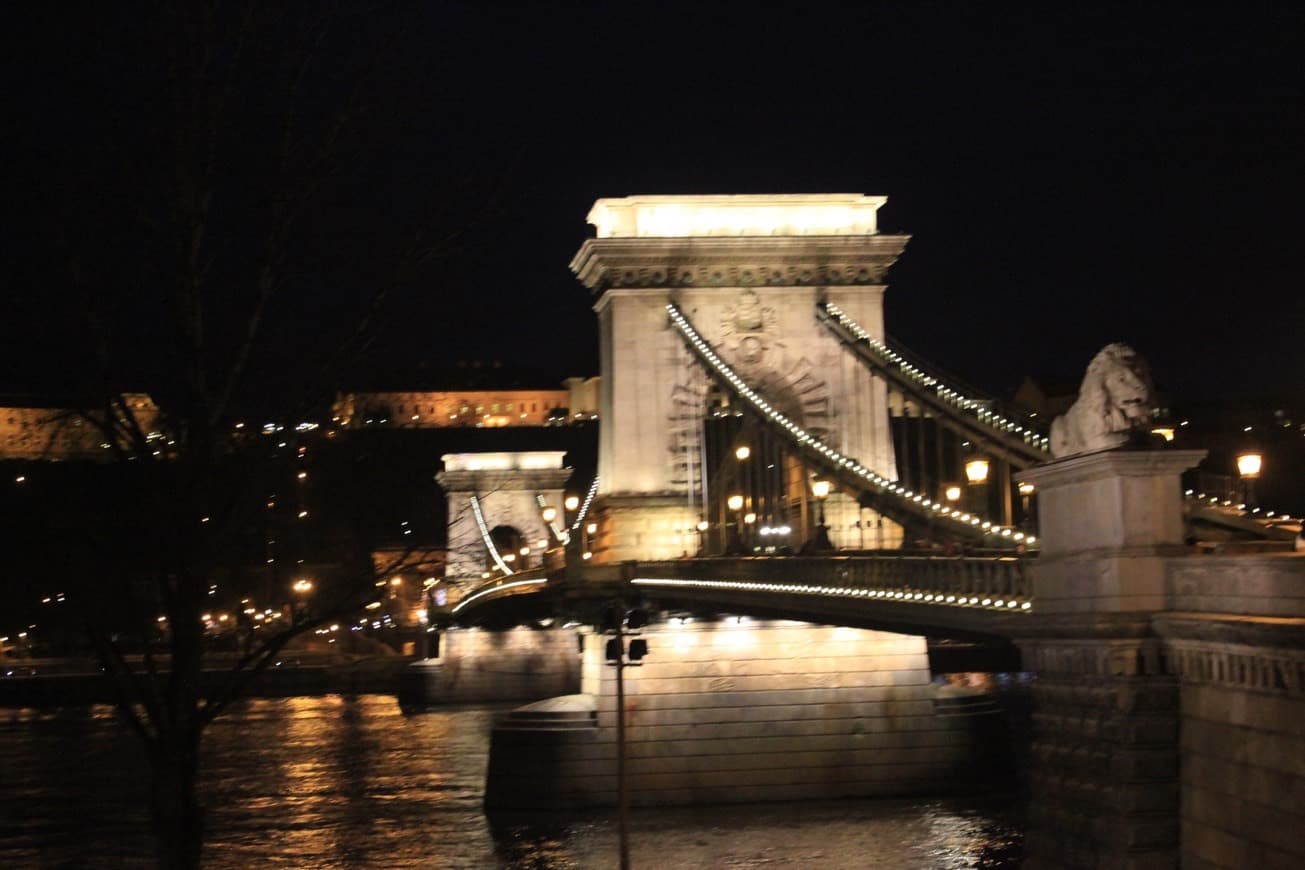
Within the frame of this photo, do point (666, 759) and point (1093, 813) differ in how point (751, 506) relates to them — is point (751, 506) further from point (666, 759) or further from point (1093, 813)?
point (1093, 813)

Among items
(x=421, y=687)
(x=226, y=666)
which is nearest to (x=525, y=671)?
(x=421, y=687)

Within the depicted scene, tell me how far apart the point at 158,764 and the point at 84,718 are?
53024 millimetres

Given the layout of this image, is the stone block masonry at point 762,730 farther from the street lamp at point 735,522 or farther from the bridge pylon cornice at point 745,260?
the bridge pylon cornice at point 745,260

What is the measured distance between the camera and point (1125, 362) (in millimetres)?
15305

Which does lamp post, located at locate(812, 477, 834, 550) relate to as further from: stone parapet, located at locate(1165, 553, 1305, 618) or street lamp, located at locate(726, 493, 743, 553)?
stone parapet, located at locate(1165, 553, 1305, 618)

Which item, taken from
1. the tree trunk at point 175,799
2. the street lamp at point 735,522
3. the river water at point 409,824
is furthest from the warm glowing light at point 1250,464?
the street lamp at point 735,522

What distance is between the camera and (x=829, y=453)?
114 ft

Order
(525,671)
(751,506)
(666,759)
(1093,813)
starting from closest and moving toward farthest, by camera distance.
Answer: (1093,813)
(666,759)
(751,506)
(525,671)

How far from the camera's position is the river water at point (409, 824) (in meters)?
29.9

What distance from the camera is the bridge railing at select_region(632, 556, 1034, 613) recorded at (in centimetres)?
1772

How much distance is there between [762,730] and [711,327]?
15.1 m

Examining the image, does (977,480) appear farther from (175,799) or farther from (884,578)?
(175,799)

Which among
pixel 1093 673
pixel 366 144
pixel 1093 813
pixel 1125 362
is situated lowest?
pixel 1093 813

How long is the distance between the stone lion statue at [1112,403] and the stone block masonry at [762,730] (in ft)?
63.0
